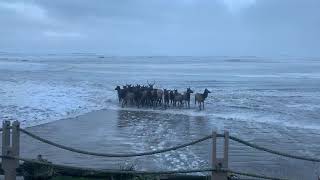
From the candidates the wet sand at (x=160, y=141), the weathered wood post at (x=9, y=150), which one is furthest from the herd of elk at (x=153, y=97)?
the weathered wood post at (x=9, y=150)

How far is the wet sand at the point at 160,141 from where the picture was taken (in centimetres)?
1270

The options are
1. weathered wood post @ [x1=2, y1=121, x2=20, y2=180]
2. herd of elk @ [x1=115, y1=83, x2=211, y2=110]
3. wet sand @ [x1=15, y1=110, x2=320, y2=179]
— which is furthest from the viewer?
herd of elk @ [x1=115, y1=83, x2=211, y2=110]

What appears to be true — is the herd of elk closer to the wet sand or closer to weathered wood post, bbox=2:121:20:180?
the wet sand

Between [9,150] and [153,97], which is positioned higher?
[153,97]

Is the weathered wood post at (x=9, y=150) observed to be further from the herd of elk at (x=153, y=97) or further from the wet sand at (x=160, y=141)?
the herd of elk at (x=153, y=97)

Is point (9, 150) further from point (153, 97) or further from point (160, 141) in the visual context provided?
point (153, 97)

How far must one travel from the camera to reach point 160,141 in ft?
55.0

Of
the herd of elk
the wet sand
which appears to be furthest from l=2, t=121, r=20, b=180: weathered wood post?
the herd of elk

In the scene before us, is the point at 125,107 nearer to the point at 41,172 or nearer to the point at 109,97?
the point at 109,97

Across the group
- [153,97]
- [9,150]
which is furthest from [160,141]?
[153,97]

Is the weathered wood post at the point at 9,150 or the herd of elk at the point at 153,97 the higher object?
the herd of elk at the point at 153,97

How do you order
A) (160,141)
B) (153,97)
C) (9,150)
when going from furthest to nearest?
(153,97) → (160,141) → (9,150)

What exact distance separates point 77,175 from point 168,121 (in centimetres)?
1399

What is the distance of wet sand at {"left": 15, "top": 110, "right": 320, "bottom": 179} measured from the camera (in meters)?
12.7
